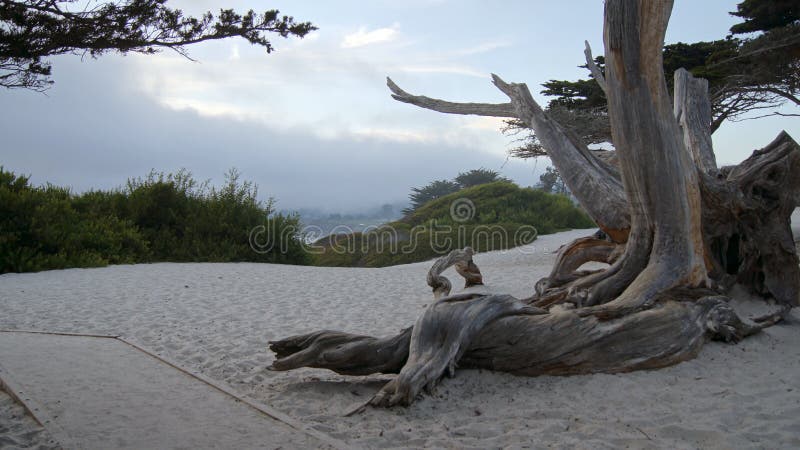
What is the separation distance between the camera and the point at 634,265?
18.4 feet

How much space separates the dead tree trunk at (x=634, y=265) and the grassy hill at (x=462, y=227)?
11.4 m

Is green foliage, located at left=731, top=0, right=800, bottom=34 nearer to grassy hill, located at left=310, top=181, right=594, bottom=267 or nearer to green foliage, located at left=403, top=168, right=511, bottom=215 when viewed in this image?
grassy hill, located at left=310, top=181, right=594, bottom=267

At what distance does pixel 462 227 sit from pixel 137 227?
1084cm

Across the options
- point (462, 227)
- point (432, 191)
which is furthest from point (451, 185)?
point (462, 227)

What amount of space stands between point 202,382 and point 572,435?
2.67m

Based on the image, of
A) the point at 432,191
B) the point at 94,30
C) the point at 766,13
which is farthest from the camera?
the point at 432,191

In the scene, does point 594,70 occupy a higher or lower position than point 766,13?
lower

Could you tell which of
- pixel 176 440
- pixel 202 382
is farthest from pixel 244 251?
pixel 176 440

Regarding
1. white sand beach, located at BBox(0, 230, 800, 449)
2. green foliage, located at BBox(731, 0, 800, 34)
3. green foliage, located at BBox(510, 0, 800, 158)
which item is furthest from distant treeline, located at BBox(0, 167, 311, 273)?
green foliage, located at BBox(731, 0, 800, 34)

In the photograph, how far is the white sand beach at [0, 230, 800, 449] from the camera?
3461 mm

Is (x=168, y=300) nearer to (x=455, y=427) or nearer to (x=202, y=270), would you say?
(x=202, y=270)

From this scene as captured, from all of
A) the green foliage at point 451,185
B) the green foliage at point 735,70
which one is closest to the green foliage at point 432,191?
the green foliage at point 451,185

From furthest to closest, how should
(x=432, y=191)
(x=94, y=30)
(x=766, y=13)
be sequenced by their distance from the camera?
(x=432, y=191) → (x=766, y=13) → (x=94, y=30)

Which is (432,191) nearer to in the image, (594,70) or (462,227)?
(462,227)
